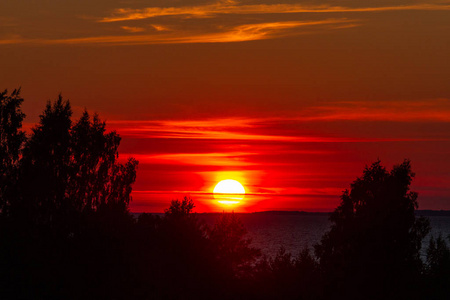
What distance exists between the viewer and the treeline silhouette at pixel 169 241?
49406mm

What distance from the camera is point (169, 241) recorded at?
61.0m

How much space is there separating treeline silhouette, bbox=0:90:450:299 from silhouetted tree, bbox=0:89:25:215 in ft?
0.25

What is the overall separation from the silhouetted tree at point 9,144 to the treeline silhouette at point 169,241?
0.25 ft

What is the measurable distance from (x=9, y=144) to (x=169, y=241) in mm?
14458

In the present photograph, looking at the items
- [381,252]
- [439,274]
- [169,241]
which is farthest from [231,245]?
[439,274]

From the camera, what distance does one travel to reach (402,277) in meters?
61.2

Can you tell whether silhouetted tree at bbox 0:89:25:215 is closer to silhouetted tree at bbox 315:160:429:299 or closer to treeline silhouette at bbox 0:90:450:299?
treeline silhouette at bbox 0:90:450:299

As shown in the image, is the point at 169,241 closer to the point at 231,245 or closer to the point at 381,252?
the point at 231,245

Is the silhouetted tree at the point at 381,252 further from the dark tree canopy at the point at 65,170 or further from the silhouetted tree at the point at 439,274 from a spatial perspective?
the dark tree canopy at the point at 65,170

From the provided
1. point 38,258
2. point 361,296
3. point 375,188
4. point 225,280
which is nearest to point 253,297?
point 225,280

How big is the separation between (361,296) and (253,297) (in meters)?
9.30

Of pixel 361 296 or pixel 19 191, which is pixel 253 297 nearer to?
pixel 361 296

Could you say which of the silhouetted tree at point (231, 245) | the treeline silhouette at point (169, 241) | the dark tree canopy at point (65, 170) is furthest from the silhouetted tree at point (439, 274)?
the dark tree canopy at point (65, 170)

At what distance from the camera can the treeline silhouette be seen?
4941cm
